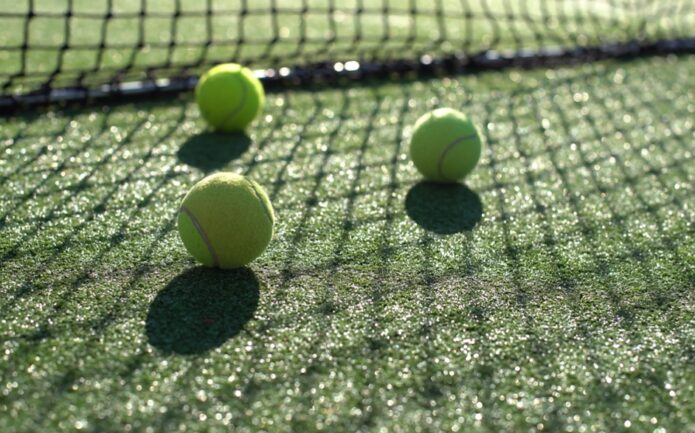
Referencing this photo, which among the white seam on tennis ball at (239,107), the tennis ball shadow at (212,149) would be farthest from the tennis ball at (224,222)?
the white seam on tennis ball at (239,107)

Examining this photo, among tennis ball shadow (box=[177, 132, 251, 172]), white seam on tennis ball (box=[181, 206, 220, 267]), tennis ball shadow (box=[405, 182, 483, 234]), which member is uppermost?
white seam on tennis ball (box=[181, 206, 220, 267])

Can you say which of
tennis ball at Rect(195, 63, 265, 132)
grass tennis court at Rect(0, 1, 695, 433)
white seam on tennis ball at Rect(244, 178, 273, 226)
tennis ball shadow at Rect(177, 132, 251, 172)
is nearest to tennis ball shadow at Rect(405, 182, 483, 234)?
grass tennis court at Rect(0, 1, 695, 433)

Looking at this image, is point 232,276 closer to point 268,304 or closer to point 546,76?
point 268,304

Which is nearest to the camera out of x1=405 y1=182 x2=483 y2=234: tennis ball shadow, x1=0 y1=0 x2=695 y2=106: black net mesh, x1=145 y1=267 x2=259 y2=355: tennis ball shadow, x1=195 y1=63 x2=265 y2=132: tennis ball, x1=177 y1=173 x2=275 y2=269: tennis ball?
x1=145 y1=267 x2=259 y2=355: tennis ball shadow

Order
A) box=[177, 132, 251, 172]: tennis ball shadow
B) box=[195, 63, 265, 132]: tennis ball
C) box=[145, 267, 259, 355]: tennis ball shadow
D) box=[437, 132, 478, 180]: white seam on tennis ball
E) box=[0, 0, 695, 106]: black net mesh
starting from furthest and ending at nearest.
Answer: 1. box=[0, 0, 695, 106]: black net mesh
2. box=[195, 63, 265, 132]: tennis ball
3. box=[177, 132, 251, 172]: tennis ball shadow
4. box=[437, 132, 478, 180]: white seam on tennis ball
5. box=[145, 267, 259, 355]: tennis ball shadow

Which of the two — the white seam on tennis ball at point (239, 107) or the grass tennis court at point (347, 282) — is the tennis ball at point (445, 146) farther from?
the white seam on tennis ball at point (239, 107)

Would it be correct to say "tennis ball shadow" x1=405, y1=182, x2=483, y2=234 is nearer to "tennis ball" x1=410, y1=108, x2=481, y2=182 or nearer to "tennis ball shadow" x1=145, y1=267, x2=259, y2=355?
"tennis ball" x1=410, y1=108, x2=481, y2=182

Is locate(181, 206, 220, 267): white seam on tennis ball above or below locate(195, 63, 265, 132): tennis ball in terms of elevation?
above

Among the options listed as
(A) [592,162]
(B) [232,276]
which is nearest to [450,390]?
(B) [232,276]
